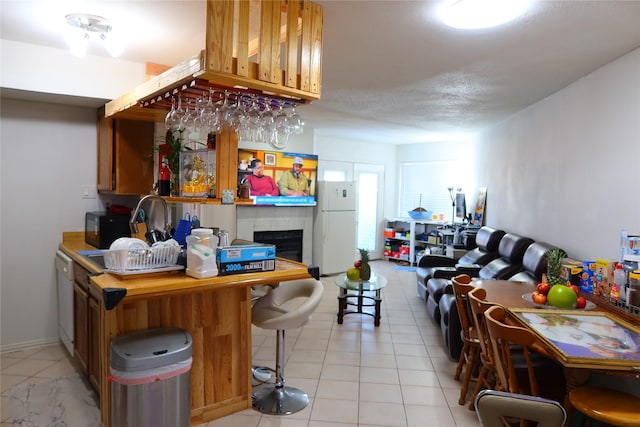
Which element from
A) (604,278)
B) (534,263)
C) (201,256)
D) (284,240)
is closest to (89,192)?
(201,256)

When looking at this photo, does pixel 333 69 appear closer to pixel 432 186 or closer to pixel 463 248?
pixel 463 248

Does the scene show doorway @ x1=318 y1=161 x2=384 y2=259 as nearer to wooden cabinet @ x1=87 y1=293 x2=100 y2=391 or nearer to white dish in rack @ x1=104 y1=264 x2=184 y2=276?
wooden cabinet @ x1=87 y1=293 x2=100 y2=391

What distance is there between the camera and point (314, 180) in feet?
22.2

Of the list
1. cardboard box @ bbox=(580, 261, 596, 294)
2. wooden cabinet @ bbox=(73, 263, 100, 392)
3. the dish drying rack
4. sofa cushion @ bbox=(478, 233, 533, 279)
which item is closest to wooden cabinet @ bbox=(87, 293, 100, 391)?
wooden cabinet @ bbox=(73, 263, 100, 392)

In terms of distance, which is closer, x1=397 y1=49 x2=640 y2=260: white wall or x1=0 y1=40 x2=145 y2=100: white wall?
x1=397 y1=49 x2=640 y2=260: white wall

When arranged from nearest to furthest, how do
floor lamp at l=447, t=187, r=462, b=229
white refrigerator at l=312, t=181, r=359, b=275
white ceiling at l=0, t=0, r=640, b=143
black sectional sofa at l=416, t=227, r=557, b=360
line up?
1. white ceiling at l=0, t=0, r=640, b=143
2. black sectional sofa at l=416, t=227, r=557, b=360
3. white refrigerator at l=312, t=181, r=359, b=275
4. floor lamp at l=447, t=187, r=462, b=229

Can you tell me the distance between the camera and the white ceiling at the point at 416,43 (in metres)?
2.37

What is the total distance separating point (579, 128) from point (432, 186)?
4463 mm

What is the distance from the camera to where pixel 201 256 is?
2.22 meters

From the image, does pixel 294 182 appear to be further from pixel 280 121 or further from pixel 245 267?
pixel 245 267

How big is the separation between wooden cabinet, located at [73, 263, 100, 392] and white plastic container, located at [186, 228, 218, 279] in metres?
0.87

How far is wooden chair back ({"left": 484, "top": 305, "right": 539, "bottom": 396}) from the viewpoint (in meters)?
1.86

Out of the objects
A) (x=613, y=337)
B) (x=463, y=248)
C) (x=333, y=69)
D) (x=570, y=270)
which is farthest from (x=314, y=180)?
(x=613, y=337)

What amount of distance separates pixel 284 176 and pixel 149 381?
183 inches
